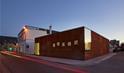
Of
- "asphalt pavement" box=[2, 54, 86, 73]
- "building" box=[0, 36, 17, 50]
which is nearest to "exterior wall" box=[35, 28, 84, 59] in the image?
"asphalt pavement" box=[2, 54, 86, 73]

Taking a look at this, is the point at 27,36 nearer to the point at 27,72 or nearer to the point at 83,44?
the point at 83,44

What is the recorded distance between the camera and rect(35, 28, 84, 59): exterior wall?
26.3 m

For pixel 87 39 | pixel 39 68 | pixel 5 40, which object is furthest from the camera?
pixel 5 40

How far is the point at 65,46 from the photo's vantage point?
2994 centimetres

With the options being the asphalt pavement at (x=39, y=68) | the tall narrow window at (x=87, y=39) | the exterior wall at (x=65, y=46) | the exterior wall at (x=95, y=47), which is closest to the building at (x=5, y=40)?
the exterior wall at (x=65, y=46)

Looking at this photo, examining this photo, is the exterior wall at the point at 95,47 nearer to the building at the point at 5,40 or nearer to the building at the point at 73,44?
the building at the point at 73,44

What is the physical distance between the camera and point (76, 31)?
27438 millimetres

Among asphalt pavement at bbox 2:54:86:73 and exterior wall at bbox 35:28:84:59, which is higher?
exterior wall at bbox 35:28:84:59

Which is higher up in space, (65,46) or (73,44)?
(73,44)

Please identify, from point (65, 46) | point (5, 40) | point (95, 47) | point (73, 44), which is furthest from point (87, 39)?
point (5, 40)

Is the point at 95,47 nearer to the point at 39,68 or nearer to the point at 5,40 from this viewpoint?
the point at 39,68

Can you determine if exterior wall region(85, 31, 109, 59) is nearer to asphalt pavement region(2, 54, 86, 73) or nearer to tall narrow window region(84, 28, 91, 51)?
tall narrow window region(84, 28, 91, 51)

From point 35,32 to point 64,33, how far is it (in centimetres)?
2899

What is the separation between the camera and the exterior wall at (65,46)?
26.3 metres
